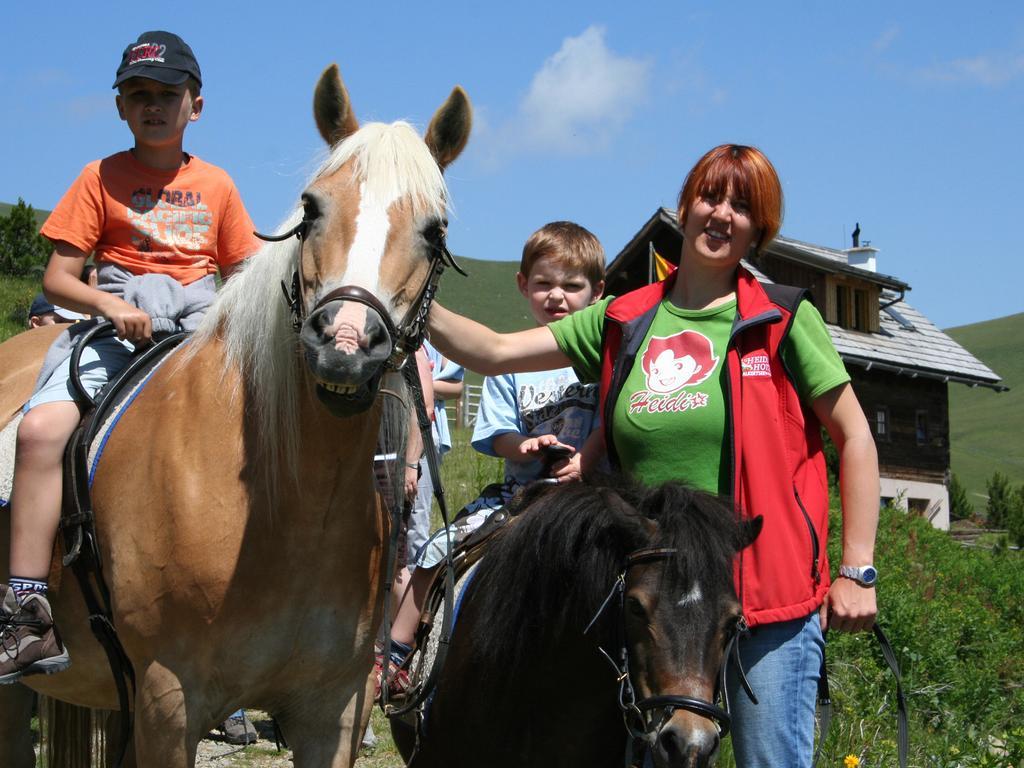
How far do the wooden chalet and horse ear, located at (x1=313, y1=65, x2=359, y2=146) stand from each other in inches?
1115

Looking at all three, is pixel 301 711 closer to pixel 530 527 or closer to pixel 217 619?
pixel 217 619

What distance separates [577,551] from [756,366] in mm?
766

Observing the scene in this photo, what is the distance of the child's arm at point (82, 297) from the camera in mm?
3602

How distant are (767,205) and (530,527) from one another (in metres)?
1.25

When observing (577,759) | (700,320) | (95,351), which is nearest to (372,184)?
(700,320)

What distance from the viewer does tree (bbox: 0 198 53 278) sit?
26.0 metres

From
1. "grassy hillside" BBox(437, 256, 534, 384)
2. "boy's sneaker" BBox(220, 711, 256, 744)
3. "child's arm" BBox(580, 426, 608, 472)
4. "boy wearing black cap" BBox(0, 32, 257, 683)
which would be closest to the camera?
"boy wearing black cap" BBox(0, 32, 257, 683)

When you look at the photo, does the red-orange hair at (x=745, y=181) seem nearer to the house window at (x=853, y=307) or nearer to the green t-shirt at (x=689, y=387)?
the green t-shirt at (x=689, y=387)

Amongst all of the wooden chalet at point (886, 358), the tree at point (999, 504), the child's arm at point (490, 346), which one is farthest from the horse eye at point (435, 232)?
the tree at point (999, 504)

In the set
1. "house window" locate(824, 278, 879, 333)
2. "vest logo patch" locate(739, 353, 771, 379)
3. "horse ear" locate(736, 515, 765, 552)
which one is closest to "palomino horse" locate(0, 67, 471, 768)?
"vest logo patch" locate(739, 353, 771, 379)

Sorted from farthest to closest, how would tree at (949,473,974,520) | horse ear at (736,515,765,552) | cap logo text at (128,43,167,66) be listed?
tree at (949,473,974,520) → cap logo text at (128,43,167,66) → horse ear at (736,515,765,552)

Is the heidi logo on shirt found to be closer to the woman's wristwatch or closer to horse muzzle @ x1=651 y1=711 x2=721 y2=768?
the woman's wristwatch

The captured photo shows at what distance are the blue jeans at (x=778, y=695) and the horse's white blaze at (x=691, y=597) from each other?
31 cm

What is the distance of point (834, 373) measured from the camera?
322cm
